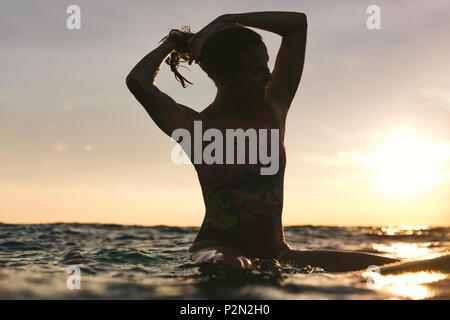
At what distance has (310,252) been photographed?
391 centimetres

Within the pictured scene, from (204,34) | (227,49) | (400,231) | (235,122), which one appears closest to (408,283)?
(235,122)

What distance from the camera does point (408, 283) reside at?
2.94m

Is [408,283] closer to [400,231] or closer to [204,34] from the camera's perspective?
[204,34]

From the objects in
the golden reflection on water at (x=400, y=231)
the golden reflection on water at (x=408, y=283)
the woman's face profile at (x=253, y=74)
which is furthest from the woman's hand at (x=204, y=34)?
the golden reflection on water at (x=400, y=231)

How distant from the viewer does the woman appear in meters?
3.52

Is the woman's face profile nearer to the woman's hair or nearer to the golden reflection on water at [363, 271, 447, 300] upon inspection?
the woman's hair

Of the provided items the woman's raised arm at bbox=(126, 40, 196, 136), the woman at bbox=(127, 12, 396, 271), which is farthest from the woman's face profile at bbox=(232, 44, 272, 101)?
the woman's raised arm at bbox=(126, 40, 196, 136)

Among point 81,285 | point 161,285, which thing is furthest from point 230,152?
point 81,285

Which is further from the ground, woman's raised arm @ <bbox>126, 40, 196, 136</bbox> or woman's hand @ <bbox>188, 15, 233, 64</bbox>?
woman's hand @ <bbox>188, 15, 233, 64</bbox>

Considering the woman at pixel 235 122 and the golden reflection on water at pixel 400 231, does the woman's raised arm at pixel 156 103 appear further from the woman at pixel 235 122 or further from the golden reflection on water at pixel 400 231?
the golden reflection on water at pixel 400 231

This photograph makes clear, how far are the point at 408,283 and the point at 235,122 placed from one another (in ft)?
5.95
